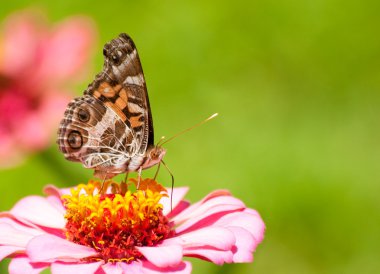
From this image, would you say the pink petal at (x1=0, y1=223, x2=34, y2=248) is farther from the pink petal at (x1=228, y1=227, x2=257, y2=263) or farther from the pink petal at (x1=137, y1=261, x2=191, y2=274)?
the pink petal at (x1=228, y1=227, x2=257, y2=263)

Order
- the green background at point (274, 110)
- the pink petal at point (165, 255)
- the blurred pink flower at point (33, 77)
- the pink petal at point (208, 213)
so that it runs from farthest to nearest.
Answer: the green background at point (274, 110)
the blurred pink flower at point (33, 77)
the pink petal at point (208, 213)
the pink petal at point (165, 255)

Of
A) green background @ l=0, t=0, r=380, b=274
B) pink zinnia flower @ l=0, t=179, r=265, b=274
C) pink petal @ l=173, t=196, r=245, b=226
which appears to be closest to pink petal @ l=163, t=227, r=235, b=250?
pink zinnia flower @ l=0, t=179, r=265, b=274

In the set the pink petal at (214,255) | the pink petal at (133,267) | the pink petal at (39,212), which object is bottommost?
the pink petal at (133,267)

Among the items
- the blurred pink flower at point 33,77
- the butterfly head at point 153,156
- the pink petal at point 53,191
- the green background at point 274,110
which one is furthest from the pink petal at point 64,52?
the butterfly head at point 153,156

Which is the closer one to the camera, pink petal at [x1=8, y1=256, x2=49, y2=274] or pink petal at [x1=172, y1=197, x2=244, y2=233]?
pink petal at [x1=8, y1=256, x2=49, y2=274]

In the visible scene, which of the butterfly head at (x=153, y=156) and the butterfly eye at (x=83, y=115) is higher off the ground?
the butterfly eye at (x=83, y=115)

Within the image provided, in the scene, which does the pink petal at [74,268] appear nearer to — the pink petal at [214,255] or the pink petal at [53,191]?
the pink petal at [214,255]

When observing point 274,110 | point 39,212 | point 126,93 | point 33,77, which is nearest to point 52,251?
point 39,212
